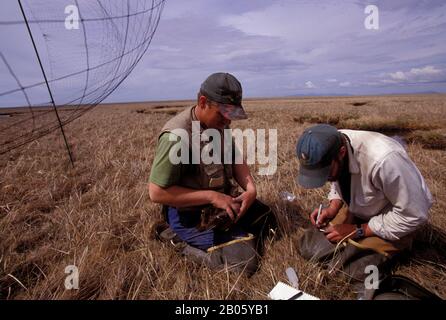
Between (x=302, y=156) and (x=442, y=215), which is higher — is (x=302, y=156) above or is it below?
above

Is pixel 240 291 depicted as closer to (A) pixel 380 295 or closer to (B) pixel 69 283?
(A) pixel 380 295

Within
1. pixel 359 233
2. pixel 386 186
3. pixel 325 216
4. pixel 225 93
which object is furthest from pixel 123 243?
pixel 386 186

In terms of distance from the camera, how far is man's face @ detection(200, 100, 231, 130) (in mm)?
2204

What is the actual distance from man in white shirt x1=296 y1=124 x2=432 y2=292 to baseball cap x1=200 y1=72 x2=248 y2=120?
1.80ft

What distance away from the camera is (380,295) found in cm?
176

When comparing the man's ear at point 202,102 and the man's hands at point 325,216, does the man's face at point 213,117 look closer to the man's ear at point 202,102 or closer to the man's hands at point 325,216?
the man's ear at point 202,102

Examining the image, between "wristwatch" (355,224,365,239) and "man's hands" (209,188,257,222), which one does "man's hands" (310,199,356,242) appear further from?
"man's hands" (209,188,257,222)

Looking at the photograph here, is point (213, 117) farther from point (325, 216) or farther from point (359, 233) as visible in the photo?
point (359, 233)

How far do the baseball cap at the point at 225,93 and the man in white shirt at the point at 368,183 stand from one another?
548 millimetres

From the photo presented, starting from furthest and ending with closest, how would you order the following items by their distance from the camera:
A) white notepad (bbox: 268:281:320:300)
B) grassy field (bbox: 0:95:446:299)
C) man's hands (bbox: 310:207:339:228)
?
1. man's hands (bbox: 310:207:339:228)
2. grassy field (bbox: 0:95:446:299)
3. white notepad (bbox: 268:281:320:300)

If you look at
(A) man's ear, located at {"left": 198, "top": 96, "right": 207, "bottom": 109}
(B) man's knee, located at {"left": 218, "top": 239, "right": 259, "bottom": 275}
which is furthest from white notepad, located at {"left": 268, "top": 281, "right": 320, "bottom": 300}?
(A) man's ear, located at {"left": 198, "top": 96, "right": 207, "bottom": 109}

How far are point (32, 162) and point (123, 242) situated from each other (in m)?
3.47

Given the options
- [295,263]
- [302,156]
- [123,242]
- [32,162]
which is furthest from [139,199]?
[32,162]
